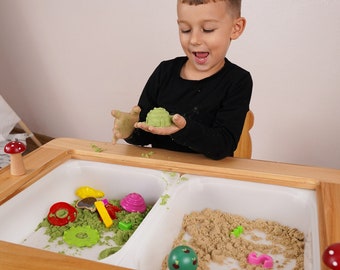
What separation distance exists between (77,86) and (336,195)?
1.94m

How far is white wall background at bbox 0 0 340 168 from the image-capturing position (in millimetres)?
1675

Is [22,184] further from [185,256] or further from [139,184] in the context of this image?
[185,256]

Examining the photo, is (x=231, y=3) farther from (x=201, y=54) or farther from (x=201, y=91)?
(x=201, y=91)

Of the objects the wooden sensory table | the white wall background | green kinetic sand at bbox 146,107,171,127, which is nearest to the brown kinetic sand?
the wooden sensory table

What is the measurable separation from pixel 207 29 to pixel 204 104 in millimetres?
232

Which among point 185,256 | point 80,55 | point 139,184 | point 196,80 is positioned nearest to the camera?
point 185,256

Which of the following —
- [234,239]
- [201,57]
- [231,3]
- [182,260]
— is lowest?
[234,239]

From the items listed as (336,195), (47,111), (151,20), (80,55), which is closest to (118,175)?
(336,195)

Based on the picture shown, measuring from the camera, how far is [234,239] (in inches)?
28.5

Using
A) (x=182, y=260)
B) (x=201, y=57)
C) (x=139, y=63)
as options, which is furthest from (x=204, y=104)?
(x=139, y=63)

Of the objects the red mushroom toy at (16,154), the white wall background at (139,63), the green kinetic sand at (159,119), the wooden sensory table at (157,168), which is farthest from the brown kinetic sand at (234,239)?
the white wall background at (139,63)

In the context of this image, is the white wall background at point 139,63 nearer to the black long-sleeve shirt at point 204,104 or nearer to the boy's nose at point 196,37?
the black long-sleeve shirt at point 204,104

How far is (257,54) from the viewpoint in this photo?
1777 mm

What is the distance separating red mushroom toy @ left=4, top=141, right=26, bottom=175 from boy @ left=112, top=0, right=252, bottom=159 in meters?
0.21
